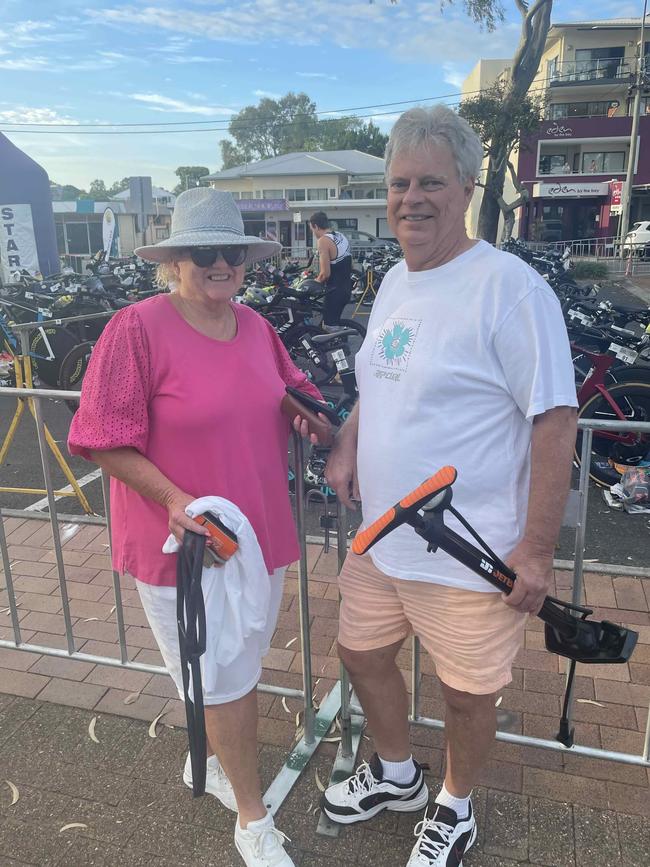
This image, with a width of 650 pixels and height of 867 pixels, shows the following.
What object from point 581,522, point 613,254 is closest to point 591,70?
point 613,254

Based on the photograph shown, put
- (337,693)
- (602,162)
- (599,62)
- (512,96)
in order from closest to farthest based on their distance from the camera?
Answer: 1. (337,693)
2. (512,96)
3. (602,162)
4. (599,62)

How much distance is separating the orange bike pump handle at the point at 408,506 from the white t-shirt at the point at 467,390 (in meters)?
0.20

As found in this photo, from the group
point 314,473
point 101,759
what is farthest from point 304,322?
point 101,759

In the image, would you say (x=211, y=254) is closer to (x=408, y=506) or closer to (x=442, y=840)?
(x=408, y=506)

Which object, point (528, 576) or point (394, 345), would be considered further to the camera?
point (394, 345)

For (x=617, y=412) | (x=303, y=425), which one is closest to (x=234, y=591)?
(x=303, y=425)

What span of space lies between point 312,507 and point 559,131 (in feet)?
118

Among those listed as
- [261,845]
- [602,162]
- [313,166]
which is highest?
[313,166]

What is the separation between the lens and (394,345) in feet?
5.61

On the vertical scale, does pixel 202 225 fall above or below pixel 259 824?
above

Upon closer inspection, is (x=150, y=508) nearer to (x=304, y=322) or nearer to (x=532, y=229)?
(x=304, y=322)

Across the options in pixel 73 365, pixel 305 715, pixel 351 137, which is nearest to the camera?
pixel 305 715

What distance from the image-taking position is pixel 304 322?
8914mm

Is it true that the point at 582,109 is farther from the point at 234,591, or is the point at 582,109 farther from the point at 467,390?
the point at 234,591
